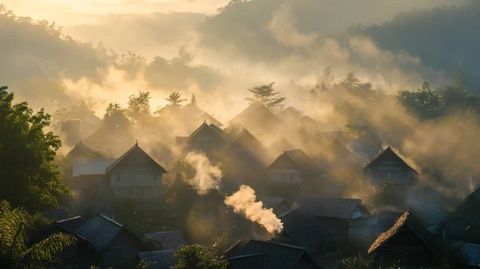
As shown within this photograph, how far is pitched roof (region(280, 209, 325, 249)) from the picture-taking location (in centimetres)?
4172

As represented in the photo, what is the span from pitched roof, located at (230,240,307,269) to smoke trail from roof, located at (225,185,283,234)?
659 cm

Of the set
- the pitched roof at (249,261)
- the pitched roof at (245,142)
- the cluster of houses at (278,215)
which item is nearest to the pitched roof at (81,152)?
the cluster of houses at (278,215)

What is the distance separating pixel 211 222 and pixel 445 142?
137 ft

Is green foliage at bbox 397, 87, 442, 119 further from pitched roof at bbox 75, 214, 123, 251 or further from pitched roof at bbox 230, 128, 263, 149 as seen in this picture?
pitched roof at bbox 75, 214, 123, 251

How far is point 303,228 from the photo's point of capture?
42.8m

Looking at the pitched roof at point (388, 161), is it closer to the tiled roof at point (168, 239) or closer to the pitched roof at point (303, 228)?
the pitched roof at point (303, 228)

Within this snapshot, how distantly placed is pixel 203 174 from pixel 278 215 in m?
11.2

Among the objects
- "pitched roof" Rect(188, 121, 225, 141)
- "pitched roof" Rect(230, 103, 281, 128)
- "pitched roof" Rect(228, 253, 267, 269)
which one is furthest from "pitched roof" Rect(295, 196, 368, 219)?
"pitched roof" Rect(230, 103, 281, 128)

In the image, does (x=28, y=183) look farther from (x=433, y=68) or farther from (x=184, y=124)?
(x=433, y=68)

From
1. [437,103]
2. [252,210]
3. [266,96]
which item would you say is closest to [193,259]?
[252,210]

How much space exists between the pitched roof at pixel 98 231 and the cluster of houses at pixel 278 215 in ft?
0.24

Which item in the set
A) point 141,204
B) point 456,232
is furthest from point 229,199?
point 456,232

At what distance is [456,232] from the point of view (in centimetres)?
4512

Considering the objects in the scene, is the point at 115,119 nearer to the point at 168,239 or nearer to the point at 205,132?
the point at 205,132
